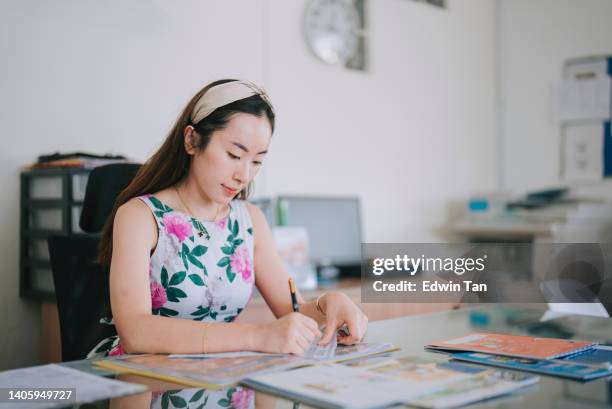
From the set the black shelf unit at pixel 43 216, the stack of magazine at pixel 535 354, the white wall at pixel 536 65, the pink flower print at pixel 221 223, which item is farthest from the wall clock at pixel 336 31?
the stack of magazine at pixel 535 354

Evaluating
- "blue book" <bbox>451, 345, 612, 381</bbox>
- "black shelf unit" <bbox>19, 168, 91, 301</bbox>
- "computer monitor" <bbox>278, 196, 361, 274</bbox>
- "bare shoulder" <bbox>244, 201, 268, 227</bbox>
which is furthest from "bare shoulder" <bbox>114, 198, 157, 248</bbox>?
"computer monitor" <bbox>278, 196, 361, 274</bbox>

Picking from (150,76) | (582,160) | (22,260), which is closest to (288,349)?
(22,260)

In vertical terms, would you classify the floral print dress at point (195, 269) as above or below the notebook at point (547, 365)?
above

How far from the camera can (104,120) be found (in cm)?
247

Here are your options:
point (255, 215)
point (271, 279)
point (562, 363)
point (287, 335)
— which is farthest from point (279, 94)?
point (562, 363)

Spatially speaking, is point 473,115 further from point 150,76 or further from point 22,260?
point 22,260

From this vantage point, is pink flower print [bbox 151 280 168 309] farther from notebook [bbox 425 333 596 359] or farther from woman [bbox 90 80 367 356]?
notebook [bbox 425 333 596 359]

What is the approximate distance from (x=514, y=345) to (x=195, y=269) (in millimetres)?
688

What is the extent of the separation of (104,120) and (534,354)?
1.88 meters

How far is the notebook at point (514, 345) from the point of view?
1048mm

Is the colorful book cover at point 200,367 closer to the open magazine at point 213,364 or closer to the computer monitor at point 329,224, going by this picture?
the open magazine at point 213,364

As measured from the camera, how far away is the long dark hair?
139 centimetres

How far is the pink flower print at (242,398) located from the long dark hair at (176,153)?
26.6 inches

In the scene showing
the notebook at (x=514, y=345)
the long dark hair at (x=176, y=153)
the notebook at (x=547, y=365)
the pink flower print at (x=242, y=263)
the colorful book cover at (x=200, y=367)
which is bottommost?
the notebook at (x=514, y=345)
